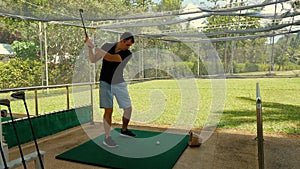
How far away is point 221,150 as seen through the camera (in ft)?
8.77

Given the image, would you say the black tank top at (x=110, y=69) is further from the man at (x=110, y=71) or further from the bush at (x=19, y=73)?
the bush at (x=19, y=73)

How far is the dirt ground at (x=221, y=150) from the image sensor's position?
7.51ft

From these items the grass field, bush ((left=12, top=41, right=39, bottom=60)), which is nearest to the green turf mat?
the grass field

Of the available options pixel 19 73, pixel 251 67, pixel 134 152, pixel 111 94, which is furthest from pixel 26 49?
pixel 251 67

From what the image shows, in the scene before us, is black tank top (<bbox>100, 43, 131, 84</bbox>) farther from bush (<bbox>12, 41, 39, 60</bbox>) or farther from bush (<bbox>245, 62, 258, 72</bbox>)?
bush (<bbox>245, 62, 258, 72</bbox>)

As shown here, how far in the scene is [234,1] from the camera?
3.85 meters

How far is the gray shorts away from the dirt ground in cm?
64

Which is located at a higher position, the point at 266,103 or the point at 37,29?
the point at 37,29

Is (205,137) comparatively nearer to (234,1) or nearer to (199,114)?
(199,114)

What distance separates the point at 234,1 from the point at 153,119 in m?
2.44

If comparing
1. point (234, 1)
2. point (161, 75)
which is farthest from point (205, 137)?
point (161, 75)

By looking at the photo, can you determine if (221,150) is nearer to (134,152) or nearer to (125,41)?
(134,152)

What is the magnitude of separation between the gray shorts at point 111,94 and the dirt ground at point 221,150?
0.64 meters

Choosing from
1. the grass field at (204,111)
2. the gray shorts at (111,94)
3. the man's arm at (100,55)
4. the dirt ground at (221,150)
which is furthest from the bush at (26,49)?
the gray shorts at (111,94)
